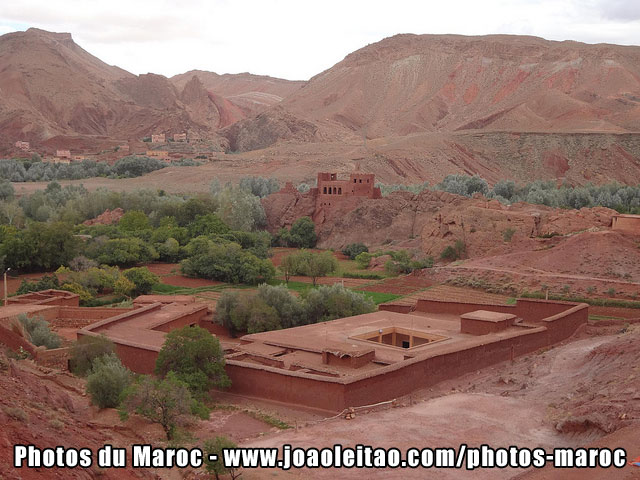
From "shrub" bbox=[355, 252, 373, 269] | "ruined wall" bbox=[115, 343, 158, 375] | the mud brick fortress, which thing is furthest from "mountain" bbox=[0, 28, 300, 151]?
"ruined wall" bbox=[115, 343, 158, 375]

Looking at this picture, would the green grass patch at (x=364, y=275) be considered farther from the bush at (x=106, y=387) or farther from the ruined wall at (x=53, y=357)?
the bush at (x=106, y=387)

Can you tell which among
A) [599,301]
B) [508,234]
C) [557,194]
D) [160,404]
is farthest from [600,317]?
[557,194]

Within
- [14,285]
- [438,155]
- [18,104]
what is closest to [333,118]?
[438,155]

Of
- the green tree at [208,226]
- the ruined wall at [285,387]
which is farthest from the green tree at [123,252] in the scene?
the ruined wall at [285,387]

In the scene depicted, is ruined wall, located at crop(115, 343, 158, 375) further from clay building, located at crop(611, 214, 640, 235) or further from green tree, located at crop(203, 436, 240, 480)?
clay building, located at crop(611, 214, 640, 235)

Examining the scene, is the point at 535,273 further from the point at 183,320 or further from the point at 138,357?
the point at 138,357

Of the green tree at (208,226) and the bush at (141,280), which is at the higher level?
the green tree at (208,226)
